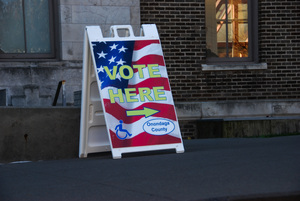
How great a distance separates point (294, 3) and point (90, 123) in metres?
6.78

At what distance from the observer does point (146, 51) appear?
6793 mm

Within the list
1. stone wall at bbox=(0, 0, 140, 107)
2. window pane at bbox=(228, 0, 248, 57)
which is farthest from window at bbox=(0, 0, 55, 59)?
window pane at bbox=(228, 0, 248, 57)

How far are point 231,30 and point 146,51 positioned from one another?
5454 mm

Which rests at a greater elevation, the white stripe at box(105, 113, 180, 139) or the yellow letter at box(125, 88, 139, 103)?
the yellow letter at box(125, 88, 139, 103)

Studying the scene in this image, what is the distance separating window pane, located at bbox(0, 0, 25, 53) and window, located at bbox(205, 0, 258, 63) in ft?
12.9

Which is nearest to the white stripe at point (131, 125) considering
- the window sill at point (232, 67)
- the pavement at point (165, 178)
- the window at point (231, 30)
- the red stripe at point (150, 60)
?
the pavement at point (165, 178)

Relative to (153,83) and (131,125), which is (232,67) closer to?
(153,83)

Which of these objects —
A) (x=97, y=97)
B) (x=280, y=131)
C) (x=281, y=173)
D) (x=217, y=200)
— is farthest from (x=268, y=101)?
(x=217, y=200)

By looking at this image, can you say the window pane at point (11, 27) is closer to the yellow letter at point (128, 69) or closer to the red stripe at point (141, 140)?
the yellow letter at point (128, 69)

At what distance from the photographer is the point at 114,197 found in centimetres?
398

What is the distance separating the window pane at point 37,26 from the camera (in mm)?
11016

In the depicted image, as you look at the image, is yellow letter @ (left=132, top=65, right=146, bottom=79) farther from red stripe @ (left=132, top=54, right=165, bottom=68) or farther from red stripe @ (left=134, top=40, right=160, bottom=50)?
red stripe @ (left=134, top=40, right=160, bottom=50)

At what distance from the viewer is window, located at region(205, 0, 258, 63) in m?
11.7

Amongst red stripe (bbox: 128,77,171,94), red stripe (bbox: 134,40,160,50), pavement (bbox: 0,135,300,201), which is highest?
red stripe (bbox: 134,40,160,50)
